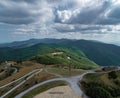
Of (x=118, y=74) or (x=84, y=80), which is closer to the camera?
(x=84, y=80)

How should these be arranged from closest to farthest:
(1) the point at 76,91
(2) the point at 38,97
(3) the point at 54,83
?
(2) the point at 38,97
(1) the point at 76,91
(3) the point at 54,83

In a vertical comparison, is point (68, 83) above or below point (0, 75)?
above

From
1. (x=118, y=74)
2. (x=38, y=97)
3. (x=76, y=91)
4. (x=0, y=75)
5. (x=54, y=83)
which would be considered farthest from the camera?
(x=0, y=75)

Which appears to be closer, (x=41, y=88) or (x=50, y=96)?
(x=50, y=96)

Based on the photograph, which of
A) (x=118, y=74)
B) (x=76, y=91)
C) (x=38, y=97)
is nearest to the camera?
(x=38, y=97)

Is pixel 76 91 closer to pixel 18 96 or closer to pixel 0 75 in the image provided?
pixel 18 96

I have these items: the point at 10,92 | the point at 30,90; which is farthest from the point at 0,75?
the point at 30,90

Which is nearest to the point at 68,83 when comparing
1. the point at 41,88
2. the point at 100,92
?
the point at 41,88

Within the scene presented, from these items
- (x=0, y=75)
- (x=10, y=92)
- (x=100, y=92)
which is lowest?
(x=0, y=75)

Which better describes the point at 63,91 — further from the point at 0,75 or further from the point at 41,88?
the point at 0,75
